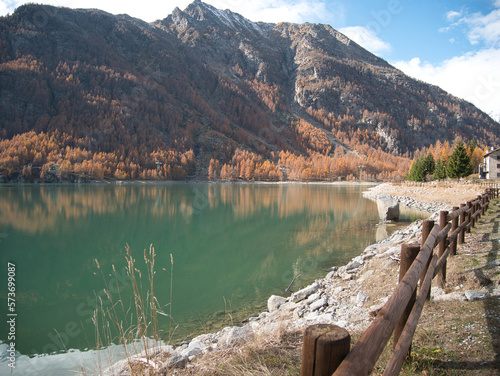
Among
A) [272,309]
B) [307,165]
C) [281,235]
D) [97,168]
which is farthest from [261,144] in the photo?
[272,309]

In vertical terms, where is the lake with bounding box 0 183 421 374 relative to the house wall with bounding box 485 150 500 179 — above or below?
below

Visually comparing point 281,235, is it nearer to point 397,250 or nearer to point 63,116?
point 397,250

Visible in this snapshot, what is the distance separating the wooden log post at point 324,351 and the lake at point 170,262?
2597 millimetres

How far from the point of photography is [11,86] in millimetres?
148500

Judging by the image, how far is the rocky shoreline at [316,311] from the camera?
4.79m

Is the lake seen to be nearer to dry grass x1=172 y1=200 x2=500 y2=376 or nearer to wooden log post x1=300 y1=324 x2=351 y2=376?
dry grass x1=172 y1=200 x2=500 y2=376

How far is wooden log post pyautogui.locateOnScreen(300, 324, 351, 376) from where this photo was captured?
1.29 metres

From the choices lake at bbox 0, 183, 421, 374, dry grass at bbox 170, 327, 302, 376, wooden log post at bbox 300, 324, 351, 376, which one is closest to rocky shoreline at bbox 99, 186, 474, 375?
dry grass at bbox 170, 327, 302, 376

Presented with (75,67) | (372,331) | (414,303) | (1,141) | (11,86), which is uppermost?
(75,67)

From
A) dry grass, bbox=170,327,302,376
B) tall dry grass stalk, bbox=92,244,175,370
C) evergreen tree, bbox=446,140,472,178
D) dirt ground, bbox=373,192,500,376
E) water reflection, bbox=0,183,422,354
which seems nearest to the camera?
dirt ground, bbox=373,192,500,376

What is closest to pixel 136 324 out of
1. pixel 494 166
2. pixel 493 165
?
pixel 494 166

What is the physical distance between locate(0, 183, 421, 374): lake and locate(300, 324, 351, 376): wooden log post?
2597 millimetres

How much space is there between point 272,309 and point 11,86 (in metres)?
193

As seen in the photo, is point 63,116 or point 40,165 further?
point 63,116
